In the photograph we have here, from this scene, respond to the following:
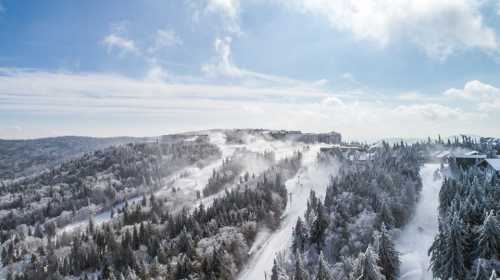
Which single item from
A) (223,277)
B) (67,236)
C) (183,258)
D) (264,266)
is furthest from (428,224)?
(67,236)

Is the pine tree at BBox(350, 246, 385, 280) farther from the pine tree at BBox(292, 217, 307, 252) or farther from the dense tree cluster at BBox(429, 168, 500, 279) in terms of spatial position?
the pine tree at BBox(292, 217, 307, 252)

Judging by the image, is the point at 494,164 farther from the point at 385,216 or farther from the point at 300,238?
the point at 300,238

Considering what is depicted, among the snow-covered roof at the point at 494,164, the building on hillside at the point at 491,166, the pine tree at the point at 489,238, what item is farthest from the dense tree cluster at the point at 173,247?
the snow-covered roof at the point at 494,164

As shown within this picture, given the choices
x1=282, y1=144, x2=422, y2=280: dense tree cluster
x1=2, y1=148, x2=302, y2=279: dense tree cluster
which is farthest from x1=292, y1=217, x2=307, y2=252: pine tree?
x1=2, y1=148, x2=302, y2=279: dense tree cluster

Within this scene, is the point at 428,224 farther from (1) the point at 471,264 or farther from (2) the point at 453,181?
(1) the point at 471,264

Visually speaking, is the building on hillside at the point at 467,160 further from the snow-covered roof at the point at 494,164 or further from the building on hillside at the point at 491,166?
the snow-covered roof at the point at 494,164

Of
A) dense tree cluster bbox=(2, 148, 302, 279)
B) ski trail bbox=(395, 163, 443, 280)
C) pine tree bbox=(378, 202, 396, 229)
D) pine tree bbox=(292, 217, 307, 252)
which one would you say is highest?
pine tree bbox=(378, 202, 396, 229)
